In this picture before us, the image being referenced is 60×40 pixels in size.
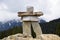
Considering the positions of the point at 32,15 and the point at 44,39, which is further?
the point at 32,15

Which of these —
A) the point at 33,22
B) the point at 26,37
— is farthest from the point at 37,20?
the point at 26,37

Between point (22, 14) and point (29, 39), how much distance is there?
1818 mm

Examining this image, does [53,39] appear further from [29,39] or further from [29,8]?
[29,8]

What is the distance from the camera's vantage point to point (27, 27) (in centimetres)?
1656

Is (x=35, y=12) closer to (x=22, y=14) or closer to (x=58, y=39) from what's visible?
(x=22, y=14)

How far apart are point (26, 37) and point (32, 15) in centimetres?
163

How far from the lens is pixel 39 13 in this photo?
1633cm

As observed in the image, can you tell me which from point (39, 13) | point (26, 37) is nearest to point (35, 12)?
point (39, 13)

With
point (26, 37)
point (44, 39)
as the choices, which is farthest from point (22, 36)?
point (44, 39)

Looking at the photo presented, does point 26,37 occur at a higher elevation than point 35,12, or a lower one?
lower

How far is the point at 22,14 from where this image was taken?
16.3 m

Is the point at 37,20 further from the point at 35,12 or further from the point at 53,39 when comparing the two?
the point at 53,39

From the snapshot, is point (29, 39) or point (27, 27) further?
point (27, 27)

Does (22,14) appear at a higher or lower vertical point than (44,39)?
higher
